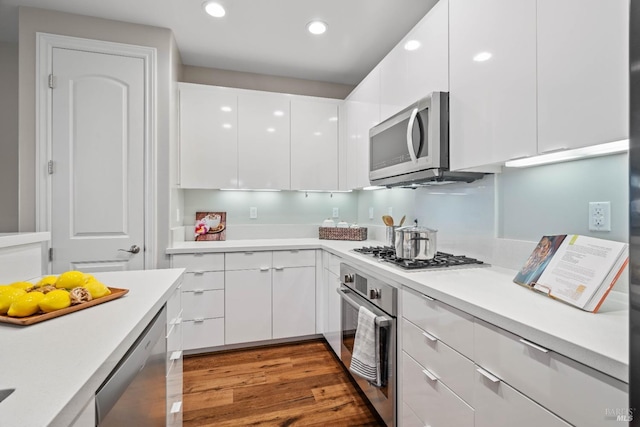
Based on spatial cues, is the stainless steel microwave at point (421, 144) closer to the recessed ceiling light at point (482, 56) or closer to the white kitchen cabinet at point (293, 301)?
the recessed ceiling light at point (482, 56)

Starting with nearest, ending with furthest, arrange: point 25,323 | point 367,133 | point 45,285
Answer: point 25,323
point 45,285
point 367,133

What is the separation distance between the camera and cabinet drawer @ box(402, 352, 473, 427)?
1.04 meters

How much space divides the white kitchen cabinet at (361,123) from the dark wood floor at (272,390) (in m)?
1.53

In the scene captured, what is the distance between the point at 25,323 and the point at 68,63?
2205mm

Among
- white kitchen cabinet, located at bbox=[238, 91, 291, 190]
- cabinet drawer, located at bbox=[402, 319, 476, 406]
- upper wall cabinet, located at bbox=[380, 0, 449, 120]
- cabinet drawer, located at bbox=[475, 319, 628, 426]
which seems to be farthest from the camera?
white kitchen cabinet, located at bbox=[238, 91, 291, 190]

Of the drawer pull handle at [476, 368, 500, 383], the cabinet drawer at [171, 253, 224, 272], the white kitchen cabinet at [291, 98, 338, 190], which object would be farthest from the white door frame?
the drawer pull handle at [476, 368, 500, 383]

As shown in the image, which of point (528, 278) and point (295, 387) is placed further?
point (295, 387)

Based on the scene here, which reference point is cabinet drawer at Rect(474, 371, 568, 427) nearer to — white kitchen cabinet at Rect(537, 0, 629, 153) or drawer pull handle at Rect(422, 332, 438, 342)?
drawer pull handle at Rect(422, 332, 438, 342)

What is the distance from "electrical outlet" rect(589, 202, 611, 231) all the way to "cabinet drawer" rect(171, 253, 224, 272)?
2282mm

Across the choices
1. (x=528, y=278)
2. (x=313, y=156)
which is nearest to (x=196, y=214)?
(x=313, y=156)

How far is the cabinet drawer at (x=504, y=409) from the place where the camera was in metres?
0.77

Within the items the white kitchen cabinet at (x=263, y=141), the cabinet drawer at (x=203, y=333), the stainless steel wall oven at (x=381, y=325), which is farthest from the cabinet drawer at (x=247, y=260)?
the stainless steel wall oven at (x=381, y=325)

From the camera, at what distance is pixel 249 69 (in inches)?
117

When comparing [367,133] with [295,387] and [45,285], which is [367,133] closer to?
[295,387]
